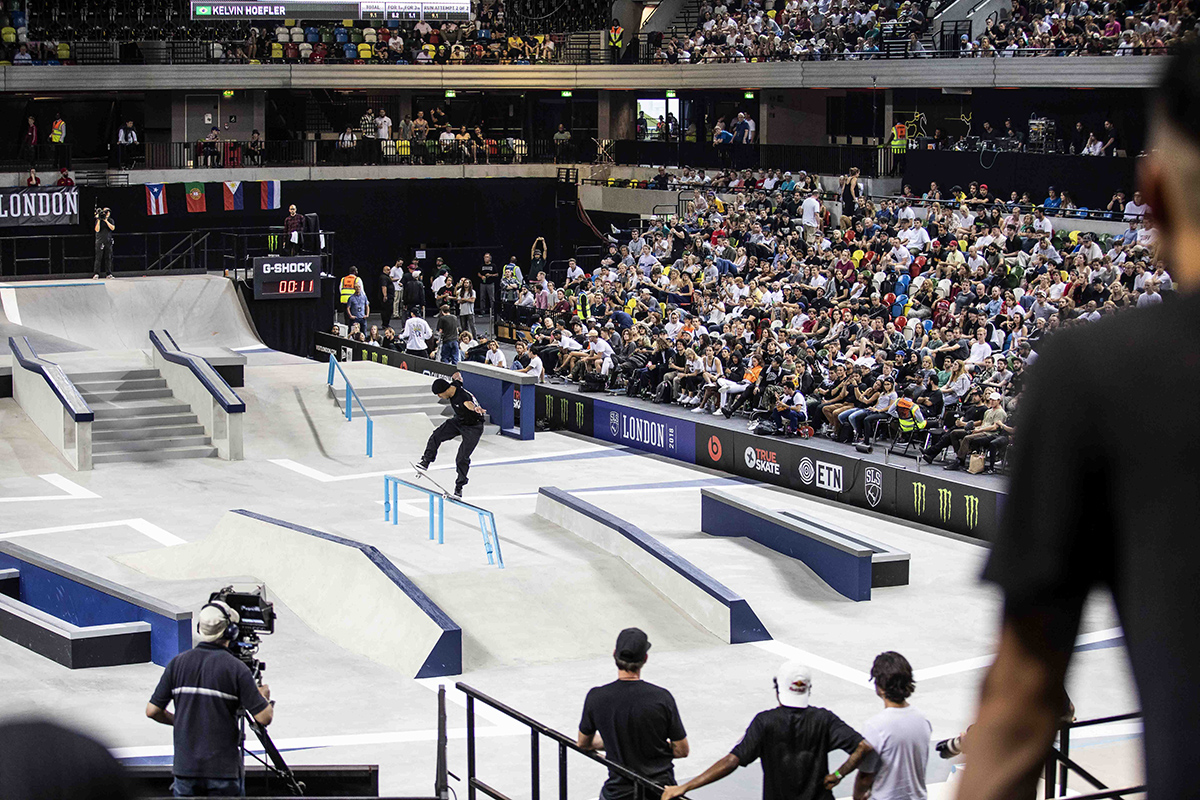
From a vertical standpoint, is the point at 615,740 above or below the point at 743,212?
below

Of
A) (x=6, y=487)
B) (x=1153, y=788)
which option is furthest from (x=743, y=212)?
(x=1153, y=788)

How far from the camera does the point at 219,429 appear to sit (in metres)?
25.6

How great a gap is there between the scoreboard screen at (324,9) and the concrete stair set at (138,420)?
9.68 meters

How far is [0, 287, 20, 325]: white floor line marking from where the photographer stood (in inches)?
1312

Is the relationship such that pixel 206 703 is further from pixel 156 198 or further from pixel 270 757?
pixel 156 198

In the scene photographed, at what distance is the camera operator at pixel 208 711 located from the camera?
746 centimetres

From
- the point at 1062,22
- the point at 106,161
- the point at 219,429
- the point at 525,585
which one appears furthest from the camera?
the point at 106,161

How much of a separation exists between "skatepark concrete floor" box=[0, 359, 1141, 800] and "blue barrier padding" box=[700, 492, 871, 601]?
0.58ft

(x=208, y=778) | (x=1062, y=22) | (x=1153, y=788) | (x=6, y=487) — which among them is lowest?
(x=6, y=487)

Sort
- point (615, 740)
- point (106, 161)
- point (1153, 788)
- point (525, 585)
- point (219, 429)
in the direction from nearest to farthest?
point (1153, 788), point (615, 740), point (525, 585), point (219, 429), point (106, 161)

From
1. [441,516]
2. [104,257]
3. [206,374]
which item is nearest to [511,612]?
[441,516]

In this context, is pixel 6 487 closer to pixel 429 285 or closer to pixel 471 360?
pixel 471 360

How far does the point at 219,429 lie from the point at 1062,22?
69.9 feet

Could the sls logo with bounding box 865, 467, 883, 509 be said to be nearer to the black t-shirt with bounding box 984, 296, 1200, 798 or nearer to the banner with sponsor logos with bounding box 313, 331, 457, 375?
the banner with sponsor logos with bounding box 313, 331, 457, 375
